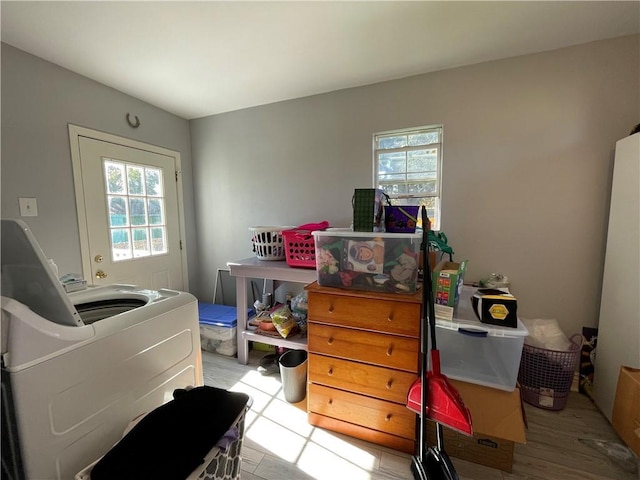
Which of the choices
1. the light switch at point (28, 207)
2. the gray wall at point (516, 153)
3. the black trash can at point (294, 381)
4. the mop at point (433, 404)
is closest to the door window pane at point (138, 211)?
the light switch at point (28, 207)

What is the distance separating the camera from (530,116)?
1.72 meters

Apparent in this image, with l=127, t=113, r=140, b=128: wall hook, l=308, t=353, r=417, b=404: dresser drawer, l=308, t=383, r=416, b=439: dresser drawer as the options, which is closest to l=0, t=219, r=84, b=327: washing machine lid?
l=308, t=353, r=417, b=404: dresser drawer

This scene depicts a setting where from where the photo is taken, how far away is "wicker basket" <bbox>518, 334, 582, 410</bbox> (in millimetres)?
1547

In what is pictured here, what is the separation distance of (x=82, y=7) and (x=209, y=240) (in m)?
1.95

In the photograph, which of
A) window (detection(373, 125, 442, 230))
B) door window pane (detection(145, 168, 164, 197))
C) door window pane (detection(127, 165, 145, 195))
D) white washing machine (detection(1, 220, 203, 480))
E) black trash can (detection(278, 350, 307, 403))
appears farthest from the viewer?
door window pane (detection(145, 168, 164, 197))

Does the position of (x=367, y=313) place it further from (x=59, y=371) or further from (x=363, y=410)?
(x=59, y=371)

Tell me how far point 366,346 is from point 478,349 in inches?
27.6

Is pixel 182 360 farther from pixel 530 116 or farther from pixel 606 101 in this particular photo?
pixel 606 101

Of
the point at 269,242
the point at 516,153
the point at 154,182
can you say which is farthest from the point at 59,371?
the point at 516,153

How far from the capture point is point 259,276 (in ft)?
6.43

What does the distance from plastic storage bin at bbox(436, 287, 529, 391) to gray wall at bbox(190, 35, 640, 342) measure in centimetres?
56

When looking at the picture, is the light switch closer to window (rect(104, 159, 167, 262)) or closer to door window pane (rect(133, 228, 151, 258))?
window (rect(104, 159, 167, 262))

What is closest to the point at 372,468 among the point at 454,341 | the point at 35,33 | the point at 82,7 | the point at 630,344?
the point at 454,341

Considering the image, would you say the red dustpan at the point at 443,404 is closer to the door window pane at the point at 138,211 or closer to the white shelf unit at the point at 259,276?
the white shelf unit at the point at 259,276
